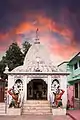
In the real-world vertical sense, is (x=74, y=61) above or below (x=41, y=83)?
above

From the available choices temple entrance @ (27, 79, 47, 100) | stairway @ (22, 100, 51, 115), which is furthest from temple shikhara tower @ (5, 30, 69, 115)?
temple entrance @ (27, 79, 47, 100)

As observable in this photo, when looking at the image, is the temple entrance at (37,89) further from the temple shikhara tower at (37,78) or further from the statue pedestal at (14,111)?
the statue pedestal at (14,111)

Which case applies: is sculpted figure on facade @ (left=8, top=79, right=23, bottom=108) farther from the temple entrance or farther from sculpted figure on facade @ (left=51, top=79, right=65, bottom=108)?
the temple entrance

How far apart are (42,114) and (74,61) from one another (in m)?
8.58

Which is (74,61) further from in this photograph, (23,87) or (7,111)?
(7,111)

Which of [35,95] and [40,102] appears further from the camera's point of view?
[35,95]

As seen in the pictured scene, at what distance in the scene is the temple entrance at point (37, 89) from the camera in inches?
854

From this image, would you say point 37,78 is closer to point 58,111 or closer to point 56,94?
point 56,94

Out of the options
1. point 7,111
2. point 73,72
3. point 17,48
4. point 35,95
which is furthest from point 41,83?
point 17,48

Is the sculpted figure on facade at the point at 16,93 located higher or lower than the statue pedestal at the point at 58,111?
higher

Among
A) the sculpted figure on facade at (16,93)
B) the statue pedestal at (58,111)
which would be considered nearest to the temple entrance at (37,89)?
→ the sculpted figure on facade at (16,93)

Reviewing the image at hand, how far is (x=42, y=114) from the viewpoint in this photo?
54.7 ft

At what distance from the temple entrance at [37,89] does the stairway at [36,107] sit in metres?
3.05

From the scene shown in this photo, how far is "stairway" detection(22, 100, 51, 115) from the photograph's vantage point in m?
17.1
